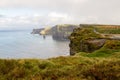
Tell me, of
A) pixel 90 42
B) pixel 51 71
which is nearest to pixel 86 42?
pixel 90 42

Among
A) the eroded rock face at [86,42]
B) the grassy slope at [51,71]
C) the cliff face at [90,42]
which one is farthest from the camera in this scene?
the eroded rock face at [86,42]

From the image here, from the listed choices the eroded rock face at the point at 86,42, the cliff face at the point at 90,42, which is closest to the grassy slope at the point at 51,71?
the cliff face at the point at 90,42

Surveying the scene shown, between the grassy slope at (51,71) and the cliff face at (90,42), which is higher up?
the grassy slope at (51,71)

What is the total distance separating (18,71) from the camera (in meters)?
12.7

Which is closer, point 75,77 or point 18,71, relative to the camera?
point 75,77

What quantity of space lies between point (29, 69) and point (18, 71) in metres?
0.64

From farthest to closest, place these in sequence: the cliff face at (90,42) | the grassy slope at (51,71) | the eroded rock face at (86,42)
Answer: the eroded rock face at (86,42), the cliff face at (90,42), the grassy slope at (51,71)

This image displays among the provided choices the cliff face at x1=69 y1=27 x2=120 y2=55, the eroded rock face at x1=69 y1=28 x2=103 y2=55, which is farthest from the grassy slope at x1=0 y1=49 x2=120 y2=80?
the eroded rock face at x1=69 y1=28 x2=103 y2=55

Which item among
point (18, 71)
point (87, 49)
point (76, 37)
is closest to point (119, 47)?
point (87, 49)

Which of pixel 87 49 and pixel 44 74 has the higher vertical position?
pixel 44 74

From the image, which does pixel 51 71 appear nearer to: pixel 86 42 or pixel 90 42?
pixel 90 42

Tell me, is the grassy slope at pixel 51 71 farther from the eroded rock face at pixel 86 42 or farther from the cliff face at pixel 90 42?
the eroded rock face at pixel 86 42

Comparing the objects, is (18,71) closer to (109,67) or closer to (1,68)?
(1,68)

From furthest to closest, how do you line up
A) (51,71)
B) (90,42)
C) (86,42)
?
(86,42), (90,42), (51,71)
